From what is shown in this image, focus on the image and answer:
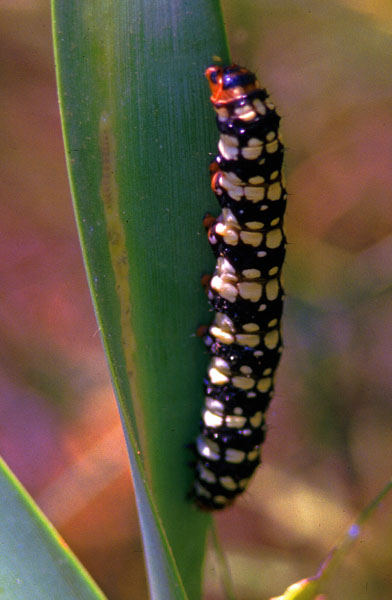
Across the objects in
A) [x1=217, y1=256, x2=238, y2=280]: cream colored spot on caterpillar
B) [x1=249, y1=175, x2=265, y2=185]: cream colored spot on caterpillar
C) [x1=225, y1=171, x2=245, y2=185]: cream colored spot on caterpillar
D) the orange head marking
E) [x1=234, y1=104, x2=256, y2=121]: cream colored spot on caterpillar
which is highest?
the orange head marking

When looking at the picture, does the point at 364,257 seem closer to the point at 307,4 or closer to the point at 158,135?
the point at 307,4

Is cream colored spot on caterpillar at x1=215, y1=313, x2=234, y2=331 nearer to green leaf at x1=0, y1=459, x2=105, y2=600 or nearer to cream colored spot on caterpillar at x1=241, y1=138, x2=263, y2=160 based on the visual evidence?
cream colored spot on caterpillar at x1=241, y1=138, x2=263, y2=160

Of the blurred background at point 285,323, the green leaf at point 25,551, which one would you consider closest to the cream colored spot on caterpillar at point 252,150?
the green leaf at point 25,551

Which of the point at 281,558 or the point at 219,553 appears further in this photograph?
the point at 281,558

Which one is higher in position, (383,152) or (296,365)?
(383,152)

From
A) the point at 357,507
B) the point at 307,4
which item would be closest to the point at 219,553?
the point at 357,507

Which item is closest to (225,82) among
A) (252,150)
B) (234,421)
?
(252,150)

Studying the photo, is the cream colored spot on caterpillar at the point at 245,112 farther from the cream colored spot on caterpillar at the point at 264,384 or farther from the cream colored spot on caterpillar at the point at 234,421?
the cream colored spot on caterpillar at the point at 234,421

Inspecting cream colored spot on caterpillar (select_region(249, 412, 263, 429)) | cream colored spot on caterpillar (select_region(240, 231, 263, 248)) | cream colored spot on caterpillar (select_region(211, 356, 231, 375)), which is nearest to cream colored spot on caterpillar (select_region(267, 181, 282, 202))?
cream colored spot on caterpillar (select_region(240, 231, 263, 248))
